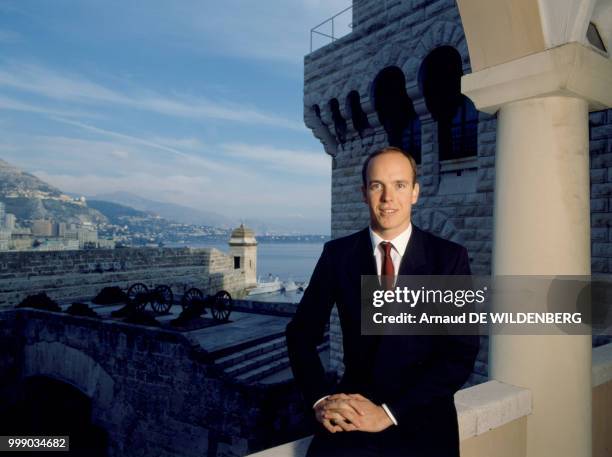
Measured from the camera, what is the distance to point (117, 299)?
1778 centimetres

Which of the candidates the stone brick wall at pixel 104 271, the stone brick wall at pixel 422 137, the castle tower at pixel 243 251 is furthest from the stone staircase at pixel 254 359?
the castle tower at pixel 243 251

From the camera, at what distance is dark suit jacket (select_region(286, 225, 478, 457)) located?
1616mm

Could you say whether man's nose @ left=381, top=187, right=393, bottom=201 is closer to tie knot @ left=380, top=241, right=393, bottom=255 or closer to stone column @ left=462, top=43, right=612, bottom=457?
tie knot @ left=380, top=241, right=393, bottom=255

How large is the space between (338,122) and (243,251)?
18.4 meters

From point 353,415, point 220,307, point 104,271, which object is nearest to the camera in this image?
point 353,415

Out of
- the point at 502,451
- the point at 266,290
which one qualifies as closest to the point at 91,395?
the point at 502,451

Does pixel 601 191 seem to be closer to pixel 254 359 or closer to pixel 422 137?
pixel 422 137

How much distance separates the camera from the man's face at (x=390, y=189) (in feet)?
5.83

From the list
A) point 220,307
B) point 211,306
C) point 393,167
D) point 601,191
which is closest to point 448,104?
point 601,191

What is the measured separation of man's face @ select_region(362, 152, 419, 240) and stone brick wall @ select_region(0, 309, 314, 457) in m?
8.74

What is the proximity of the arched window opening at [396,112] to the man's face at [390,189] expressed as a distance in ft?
23.9

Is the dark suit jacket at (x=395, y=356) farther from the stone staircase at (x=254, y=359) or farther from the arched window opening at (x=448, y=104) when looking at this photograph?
the stone staircase at (x=254, y=359)

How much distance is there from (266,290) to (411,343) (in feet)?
98.2

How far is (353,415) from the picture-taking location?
1.55 metres
